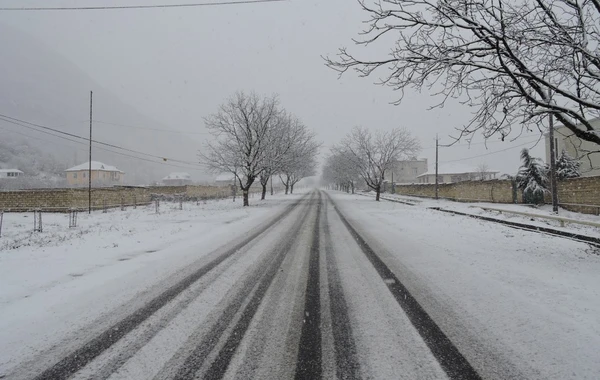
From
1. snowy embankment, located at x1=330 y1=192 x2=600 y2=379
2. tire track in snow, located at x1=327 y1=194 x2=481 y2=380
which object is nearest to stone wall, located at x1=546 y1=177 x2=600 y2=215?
snowy embankment, located at x1=330 y1=192 x2=600 y2=379

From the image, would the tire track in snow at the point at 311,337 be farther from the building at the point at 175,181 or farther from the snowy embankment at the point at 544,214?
the building at the point at 175,181

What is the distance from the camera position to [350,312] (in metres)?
3.74

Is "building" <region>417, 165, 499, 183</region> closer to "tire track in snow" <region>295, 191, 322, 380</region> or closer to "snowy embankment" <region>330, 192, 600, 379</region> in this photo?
"snowy embankment" <region>330, 192, 600, 379</region>

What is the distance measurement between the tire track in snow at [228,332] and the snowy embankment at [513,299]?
7.30ft

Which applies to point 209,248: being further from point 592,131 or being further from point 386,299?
point 592,131

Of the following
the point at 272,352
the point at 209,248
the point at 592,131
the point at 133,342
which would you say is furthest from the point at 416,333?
the point at 209,248

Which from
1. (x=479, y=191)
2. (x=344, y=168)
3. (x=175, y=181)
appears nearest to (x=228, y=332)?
(x=479, y=191)

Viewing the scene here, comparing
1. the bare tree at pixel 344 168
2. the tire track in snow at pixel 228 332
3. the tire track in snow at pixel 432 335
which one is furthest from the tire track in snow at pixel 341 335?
the bare tree at pixel 344 168

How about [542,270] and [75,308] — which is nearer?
[75,308]

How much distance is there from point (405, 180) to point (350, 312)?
10602cm

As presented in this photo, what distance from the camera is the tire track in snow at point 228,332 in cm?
252

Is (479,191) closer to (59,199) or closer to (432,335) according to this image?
(432,335)

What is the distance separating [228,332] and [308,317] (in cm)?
96

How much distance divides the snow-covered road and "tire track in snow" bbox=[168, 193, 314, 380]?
0.06 feet
